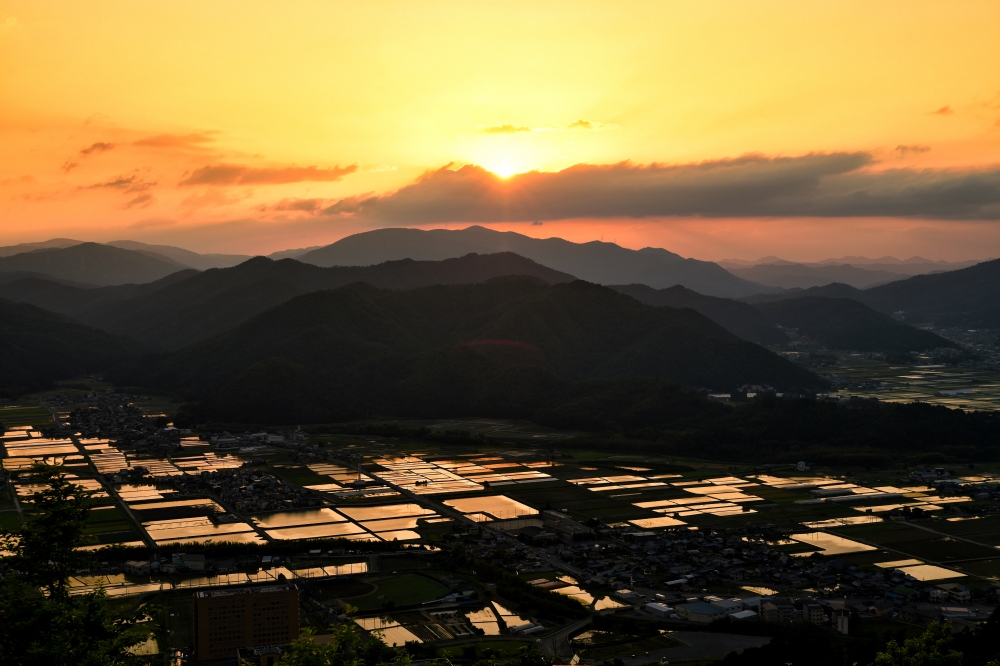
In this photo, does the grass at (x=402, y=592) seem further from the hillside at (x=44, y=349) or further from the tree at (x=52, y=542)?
the hillside at (x=44, y=349)

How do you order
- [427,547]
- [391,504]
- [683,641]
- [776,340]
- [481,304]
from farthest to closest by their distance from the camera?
[776,340] → [481,304] → [391,504] → [427,547] → [683,641]

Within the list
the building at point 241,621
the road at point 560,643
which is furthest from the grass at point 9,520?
the road at point 560,643

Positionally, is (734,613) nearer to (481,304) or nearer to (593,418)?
(593,418)

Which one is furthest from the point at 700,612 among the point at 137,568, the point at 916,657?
the point at 137,568

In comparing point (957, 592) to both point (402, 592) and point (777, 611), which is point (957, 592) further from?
point (402, 592)

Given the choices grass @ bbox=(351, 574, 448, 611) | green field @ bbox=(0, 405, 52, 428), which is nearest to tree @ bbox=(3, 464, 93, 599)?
grass @ bbox=(351, 574, 448, 611)

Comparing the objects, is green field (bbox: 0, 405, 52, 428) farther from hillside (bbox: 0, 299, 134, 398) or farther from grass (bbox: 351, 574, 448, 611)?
grass (bbox: 351, 574, 448, 611)

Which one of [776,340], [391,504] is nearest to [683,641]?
[391,504]

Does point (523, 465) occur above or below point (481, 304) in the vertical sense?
below
